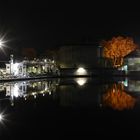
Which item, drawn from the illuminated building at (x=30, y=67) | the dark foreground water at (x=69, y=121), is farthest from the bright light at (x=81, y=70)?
the dark foreground water at (x=69, y=121)

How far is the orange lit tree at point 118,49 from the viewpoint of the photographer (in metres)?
55.0

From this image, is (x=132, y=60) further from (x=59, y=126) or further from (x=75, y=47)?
(x=59, y=126)

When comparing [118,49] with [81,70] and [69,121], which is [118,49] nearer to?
[81,70]

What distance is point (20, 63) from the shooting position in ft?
140

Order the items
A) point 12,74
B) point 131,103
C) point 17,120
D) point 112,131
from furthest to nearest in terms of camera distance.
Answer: point 12,74, point 131,103, point 17,120, point 112,131

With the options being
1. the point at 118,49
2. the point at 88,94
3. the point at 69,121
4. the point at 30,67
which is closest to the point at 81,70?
the point at 30,67

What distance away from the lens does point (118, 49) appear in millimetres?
55531

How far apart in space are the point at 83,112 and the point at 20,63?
104 feet

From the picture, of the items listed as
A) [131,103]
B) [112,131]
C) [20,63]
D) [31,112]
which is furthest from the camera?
[20,63]

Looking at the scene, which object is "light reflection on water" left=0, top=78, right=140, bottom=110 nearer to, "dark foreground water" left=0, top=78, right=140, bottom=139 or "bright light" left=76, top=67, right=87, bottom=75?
"dark foreground water" left=0, top=78, right=140, bottom=139

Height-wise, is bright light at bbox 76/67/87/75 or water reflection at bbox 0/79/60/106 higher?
bright light at bbox 76/67/87/75

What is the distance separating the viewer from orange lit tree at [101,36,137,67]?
55.0 metres

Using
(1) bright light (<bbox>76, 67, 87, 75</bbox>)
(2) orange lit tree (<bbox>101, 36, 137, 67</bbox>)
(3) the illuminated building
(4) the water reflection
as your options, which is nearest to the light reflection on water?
(4) the water reflection

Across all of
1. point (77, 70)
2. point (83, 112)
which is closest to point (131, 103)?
point (83, 112)
